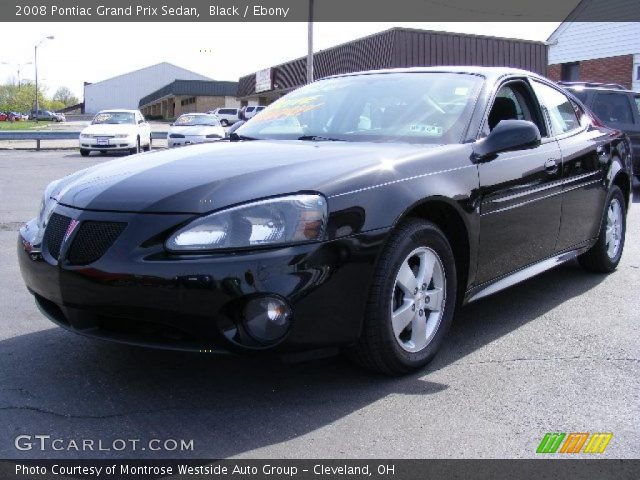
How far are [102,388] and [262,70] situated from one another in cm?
4528

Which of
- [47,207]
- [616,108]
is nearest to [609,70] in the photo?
[616,108]

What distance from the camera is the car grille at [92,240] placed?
2.93m

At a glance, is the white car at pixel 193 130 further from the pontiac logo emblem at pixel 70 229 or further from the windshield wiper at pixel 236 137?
the pontiac logo emblem at pixel 70 229

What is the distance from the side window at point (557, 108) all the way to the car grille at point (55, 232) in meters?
3.09

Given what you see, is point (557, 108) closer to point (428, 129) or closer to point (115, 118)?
point (428, 129)

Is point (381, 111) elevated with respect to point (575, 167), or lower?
elevated

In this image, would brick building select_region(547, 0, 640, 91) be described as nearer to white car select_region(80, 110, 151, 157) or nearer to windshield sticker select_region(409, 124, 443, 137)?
white car select_region(80, 110, 151, 157)

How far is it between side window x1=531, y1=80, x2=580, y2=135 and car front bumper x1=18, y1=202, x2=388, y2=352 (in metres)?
2.26

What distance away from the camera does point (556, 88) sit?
5.17 m

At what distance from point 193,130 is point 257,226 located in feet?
60.7

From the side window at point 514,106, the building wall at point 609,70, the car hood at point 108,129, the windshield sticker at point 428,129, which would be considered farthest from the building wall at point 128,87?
the windshield sticker at point 428,129

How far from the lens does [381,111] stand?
13.8ft

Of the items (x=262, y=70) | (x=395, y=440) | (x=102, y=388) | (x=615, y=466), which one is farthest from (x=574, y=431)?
(x=262, y=70)

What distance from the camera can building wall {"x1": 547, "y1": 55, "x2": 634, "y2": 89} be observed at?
87.2 ft
